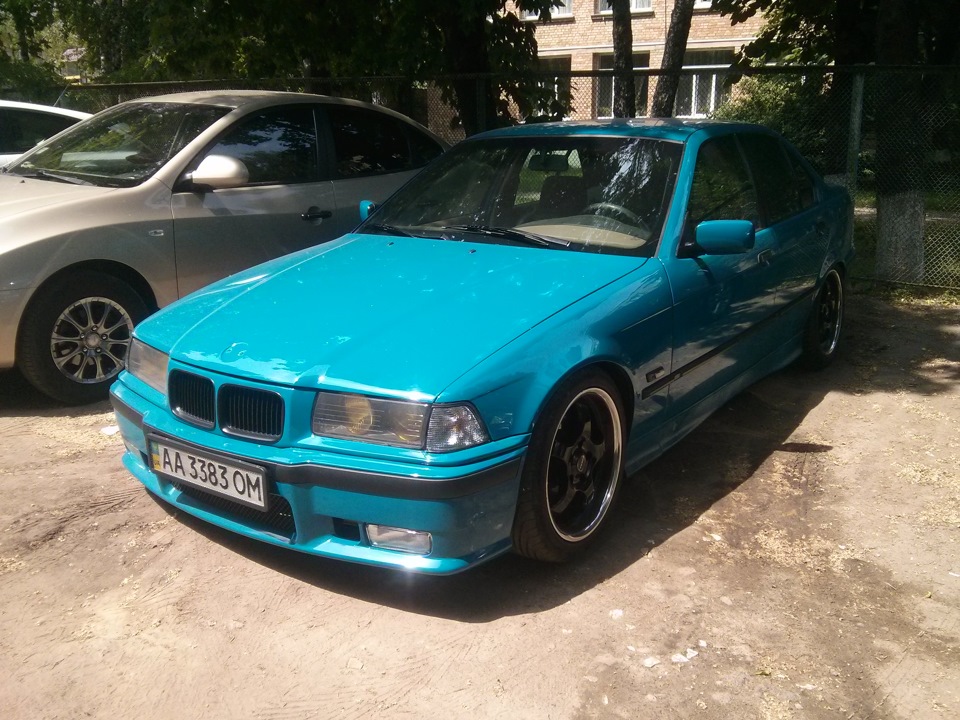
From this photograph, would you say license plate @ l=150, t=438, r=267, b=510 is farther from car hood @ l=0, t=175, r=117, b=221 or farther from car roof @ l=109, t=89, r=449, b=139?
car roof @ l=109, t=89, r=449, b=139

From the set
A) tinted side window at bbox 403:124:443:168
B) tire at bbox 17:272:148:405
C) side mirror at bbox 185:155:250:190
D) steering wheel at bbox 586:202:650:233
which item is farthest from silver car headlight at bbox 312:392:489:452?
tinted side window at bbox 403:124:443:168

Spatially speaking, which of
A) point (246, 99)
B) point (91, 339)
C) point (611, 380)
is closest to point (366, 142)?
point (246, 99)

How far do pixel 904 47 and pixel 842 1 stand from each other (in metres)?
2.38

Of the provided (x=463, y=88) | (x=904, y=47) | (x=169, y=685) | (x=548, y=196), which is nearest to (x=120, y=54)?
(x=463, y=88)

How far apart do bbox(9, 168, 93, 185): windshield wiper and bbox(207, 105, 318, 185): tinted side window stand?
2.63 ft

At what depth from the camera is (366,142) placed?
6828 millimetres

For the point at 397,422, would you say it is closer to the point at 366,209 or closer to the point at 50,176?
the point at 366,209

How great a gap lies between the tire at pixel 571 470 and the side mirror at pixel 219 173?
2998 mm

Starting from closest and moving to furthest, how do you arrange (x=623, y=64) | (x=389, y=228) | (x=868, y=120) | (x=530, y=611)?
(x=530, y=611), (x=389, y=228), (x=868, y=120), (x=623, y=64)

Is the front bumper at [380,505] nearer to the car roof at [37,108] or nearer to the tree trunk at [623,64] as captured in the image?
the tree trunk at [623,64]

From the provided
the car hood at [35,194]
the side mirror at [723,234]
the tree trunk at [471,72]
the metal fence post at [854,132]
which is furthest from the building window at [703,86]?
the car hood at [35,194]

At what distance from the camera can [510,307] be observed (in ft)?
11.9

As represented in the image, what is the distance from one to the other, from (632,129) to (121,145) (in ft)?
10.9

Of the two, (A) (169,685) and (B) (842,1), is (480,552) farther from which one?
(B) (842,1)
